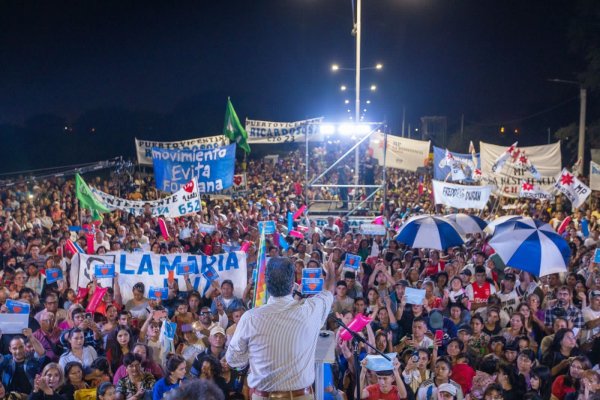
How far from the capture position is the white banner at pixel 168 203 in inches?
521

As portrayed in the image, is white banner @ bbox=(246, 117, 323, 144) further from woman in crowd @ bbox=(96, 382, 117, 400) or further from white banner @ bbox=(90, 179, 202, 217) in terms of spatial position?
woman in crowd @ bbox=(96, 382, 117, 400)

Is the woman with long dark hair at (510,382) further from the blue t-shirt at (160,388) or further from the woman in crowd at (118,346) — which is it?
the woman in crowd at (118,346)

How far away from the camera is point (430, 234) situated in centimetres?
979

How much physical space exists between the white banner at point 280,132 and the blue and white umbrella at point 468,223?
5.88 meters

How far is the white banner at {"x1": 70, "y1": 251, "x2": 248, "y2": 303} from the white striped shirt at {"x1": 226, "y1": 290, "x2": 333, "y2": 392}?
547 cm

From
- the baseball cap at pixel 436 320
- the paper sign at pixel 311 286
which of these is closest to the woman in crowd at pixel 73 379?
the paper sign at pixel 311 286

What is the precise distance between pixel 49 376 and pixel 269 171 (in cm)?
2844

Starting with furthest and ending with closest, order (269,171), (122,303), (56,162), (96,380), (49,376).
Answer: (269,171)
(56,162)
(122,303)
(96,380)
(49,376)

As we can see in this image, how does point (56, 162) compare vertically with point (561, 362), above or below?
above

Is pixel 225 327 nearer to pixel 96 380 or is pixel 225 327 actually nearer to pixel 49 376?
pixel 96 380

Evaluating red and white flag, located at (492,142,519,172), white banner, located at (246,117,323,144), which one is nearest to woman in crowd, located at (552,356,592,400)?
white banner, located at (246,117,323,144)

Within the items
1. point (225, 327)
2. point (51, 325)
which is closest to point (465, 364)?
point (225, 327)

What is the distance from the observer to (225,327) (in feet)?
23.3

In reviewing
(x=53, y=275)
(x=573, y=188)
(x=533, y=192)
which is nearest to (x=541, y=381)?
(x=53, y=275)
